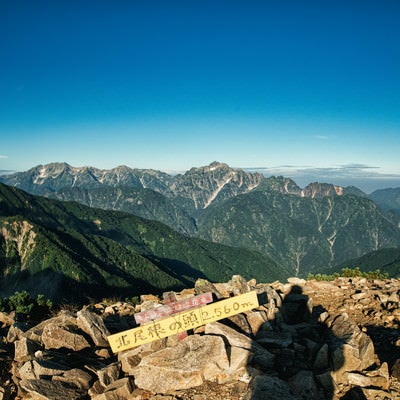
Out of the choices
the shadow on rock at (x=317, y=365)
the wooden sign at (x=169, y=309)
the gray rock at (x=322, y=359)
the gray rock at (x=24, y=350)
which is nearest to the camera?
the shadow on rock at (x=317, y=365)

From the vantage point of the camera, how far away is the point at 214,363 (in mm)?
11953

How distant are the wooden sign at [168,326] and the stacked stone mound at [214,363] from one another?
427 millimetres

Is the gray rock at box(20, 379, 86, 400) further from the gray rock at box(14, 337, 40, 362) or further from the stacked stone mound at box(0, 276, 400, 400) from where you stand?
the gray rock at box(14, 337, 40, 362)

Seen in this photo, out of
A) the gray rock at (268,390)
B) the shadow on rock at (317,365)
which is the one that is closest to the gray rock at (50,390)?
the gray rock at (268,390)

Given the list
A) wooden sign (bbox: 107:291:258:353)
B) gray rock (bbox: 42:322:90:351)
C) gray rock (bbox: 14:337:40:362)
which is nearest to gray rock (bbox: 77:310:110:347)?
gray rock (bbox: 42:322:90:351)

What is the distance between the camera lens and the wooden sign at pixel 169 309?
12.7m

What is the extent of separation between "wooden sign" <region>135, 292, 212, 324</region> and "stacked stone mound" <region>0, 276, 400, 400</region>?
3.49 ft

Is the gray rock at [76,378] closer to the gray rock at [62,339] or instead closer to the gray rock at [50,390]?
the gray rock at [50,390]

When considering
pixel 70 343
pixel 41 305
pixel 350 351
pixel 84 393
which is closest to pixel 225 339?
pixel 350 351

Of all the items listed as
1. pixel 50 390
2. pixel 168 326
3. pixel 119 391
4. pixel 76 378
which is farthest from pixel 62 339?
pixel 168 326

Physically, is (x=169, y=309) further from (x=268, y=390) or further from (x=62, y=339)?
(x=62, y=339)

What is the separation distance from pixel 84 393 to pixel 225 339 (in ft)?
17.8

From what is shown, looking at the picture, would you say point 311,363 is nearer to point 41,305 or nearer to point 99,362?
point 99,362

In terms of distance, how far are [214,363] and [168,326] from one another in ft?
7.22
